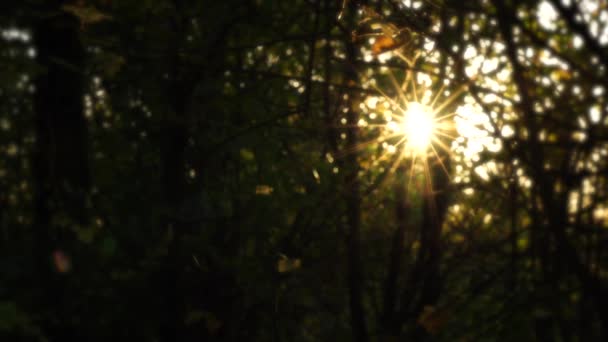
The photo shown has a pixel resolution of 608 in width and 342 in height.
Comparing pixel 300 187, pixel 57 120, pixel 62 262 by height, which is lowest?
pixel 62 262

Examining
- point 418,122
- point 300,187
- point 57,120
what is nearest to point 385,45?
point 418,122

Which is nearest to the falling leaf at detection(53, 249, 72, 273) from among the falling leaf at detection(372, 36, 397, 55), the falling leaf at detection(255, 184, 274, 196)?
the falling leaf at detection(255, 184, 274, 196)

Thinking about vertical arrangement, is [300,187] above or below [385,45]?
below

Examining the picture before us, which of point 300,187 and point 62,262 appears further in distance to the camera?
point 62,262

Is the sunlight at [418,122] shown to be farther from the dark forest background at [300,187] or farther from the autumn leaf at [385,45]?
the autumn leaf at [385,45]

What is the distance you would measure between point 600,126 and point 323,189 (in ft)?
3.76

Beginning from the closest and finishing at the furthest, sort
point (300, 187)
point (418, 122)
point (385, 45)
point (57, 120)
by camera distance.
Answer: point (385, 45) < point (418, 122) < point (300, 187) < point (57, 120)

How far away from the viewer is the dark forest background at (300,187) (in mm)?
2027

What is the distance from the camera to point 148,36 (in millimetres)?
3348

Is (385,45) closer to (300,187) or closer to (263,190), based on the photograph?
(263,190)

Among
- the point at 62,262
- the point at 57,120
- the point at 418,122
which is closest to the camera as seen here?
the point at 418,122

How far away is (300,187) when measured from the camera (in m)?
2.81

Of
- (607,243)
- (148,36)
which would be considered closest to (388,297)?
(148,36)

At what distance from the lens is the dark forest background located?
203 cm
